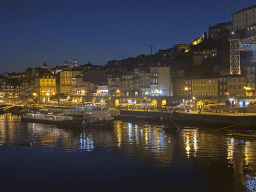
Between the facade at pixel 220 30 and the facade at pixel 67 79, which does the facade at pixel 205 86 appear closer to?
the facade at pixel 220 30

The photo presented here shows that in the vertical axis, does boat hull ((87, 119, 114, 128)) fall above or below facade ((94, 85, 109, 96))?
below

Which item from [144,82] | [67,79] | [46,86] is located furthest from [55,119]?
[46,86]

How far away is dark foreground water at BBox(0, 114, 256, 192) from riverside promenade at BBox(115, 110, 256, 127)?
18.3 ft

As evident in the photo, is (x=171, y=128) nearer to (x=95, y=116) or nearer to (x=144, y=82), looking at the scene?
(x=95, y=116)

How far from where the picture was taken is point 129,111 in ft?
194

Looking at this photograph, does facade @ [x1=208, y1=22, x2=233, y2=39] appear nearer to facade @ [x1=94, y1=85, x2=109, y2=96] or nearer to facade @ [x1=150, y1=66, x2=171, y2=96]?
facade @ [x1=150, y1=66, x2=171, y2=96]

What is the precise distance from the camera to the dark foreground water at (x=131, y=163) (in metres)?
19.6

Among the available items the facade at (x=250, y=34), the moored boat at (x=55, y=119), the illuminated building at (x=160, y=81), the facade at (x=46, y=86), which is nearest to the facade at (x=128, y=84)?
the illuminated building at (x=160, y=81)

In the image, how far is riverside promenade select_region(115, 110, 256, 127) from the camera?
39656 mm

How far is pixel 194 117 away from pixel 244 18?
46197 millimetres

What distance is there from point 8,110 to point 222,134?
69.4 m

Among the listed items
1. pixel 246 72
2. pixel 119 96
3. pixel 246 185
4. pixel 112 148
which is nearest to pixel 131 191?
Answer: pixel 246 185

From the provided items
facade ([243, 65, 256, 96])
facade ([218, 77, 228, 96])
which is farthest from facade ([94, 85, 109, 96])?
facade ([243, 65, 256, 96])

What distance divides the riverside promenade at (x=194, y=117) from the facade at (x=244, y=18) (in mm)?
40568
